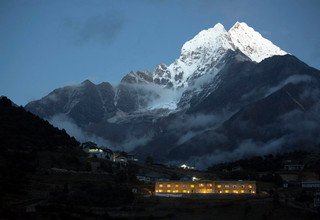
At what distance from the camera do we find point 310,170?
16788cm

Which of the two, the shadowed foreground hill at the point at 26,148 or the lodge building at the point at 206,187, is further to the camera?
the lodge building at the point at 206,187

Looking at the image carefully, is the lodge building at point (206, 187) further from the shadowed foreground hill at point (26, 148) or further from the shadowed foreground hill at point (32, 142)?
the shadowed foreground hill at point (32, 142)

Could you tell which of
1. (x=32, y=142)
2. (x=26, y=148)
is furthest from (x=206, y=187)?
(x=32, y=142)

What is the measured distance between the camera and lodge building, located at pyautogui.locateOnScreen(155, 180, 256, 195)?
13625cm

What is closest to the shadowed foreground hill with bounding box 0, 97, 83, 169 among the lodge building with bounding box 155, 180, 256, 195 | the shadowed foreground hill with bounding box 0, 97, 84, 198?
the shadowed foreground hill with bounding box 0, 97, 84, 198

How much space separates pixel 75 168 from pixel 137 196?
80.1 ft

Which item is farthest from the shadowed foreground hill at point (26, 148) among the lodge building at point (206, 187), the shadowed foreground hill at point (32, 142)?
the lodge building at point (206, 187)

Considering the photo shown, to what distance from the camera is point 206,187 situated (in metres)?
140

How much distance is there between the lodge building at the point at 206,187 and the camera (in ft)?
447

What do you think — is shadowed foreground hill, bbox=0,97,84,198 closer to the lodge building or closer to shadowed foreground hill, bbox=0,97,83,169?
shadowed foreground hill, bbox=0,97,83,169

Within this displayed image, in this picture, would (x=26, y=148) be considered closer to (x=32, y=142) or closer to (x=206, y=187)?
(x=32, y=142)

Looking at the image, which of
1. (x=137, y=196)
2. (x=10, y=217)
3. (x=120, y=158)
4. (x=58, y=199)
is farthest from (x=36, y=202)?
(x=120, y=158)

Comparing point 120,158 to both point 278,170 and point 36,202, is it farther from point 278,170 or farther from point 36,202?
point 36,202

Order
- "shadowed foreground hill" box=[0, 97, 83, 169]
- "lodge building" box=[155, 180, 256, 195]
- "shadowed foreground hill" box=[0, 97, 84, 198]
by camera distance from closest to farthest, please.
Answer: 1. "shadowed foreground hill" box=[0, 97, 84, 198]
2. "lodge building" box=[155, 180, 256, 195]
3. "shadowed foreground hill" box=[0, 97, 83, 169]
